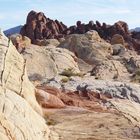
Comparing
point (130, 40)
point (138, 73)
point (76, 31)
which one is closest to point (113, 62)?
point (138, 73)

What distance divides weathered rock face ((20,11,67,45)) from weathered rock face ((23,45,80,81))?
241ft

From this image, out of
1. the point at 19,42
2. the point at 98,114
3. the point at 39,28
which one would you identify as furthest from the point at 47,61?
the point at 39,28

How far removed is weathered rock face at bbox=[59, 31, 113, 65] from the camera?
5816 cm

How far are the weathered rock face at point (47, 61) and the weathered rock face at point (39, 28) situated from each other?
7347cm

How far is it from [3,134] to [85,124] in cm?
540

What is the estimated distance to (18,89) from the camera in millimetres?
15117

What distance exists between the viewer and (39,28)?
417ft

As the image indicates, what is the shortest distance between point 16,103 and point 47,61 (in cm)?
3278

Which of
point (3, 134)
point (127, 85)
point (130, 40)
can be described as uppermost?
point (3, 134)

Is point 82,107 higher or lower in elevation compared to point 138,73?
higher

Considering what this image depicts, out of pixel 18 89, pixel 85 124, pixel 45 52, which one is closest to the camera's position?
pixel 18 89

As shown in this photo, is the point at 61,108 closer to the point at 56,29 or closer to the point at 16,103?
the point at 16,103

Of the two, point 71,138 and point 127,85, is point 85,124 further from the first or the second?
point 127,85

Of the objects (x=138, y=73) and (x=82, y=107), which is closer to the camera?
(x=82, y=107)
